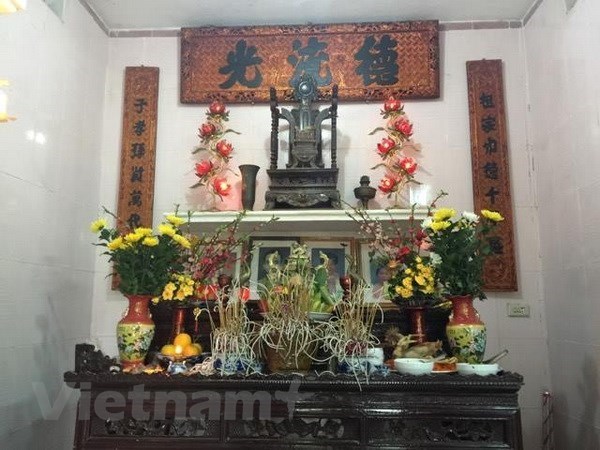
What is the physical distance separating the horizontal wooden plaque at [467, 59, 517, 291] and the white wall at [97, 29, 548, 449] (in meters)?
0.05

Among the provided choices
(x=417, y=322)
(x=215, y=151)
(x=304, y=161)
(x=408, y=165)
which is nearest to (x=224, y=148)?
(x=215, y=151)

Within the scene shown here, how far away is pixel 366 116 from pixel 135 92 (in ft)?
4.20

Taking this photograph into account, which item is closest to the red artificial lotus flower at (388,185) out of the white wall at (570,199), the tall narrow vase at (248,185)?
the tall narrow vase at (248,185)

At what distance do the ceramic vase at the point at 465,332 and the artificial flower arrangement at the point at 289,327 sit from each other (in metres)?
0.48

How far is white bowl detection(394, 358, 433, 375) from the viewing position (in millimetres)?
1435

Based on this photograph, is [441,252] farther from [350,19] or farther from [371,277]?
[350,19]

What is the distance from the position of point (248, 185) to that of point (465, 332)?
1247 millimetres

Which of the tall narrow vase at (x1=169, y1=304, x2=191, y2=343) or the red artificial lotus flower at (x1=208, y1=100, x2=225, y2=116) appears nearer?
the tall narrow vase at (x1=169, y1=304, x2=191, y2=343)

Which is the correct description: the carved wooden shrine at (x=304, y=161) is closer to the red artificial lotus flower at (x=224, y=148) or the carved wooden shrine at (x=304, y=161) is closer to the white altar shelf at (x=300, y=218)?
the white altar shelf at (x=300, y=218)

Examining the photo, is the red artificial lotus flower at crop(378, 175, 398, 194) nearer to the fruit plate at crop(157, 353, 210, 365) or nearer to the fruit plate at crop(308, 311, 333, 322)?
the fruit plate at crop(308, 311, 333, 322)

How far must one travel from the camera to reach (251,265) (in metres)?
2.35

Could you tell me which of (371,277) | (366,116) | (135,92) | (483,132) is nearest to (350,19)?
(366,116)

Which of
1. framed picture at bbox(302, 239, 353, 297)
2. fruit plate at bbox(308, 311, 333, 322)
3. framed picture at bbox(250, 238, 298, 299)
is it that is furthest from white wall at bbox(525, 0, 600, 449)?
framed picture at bbox(250, 238, 298, 299)

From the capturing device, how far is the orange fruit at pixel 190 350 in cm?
165
